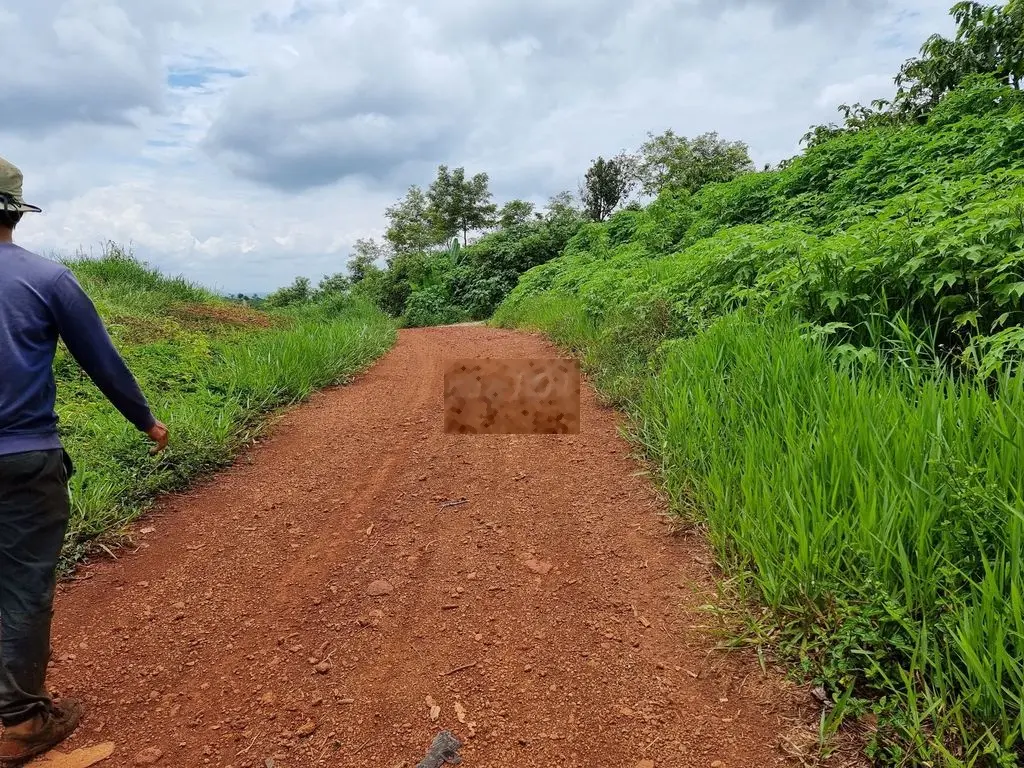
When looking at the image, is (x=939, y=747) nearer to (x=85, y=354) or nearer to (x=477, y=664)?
(x=477, y=664)

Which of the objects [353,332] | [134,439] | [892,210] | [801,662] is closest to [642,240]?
[353,332]

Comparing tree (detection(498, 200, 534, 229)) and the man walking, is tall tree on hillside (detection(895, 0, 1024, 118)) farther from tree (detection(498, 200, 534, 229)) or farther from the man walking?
tree (detection(498, 200, 534, 229))

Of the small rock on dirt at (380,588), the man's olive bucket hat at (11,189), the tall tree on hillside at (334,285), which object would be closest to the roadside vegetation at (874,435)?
the small rock on dirt at (380,588)

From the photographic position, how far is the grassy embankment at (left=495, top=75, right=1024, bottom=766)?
1.65 meters

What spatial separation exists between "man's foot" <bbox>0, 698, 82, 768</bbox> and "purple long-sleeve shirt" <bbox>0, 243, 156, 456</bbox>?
885 millimetres

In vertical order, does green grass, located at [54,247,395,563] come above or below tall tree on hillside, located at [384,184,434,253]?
below

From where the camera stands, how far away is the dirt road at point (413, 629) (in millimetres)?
1843

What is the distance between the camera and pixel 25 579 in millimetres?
1893

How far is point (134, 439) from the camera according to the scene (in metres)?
3.94

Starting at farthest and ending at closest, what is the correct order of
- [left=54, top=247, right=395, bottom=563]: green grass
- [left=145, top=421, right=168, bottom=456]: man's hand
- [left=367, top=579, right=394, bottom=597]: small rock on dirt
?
1. [left=54, top=247, right=395, bottom=563]: green grass
2. [left=367, top=579, right=394, bottom=597]: small rock on dirt
3. [left=145, top=421, right=168, bottom=456]: man's hand

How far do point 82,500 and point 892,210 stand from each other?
546cm

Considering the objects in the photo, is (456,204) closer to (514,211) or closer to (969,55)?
(514,211)

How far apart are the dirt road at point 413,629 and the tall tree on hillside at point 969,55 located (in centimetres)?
987

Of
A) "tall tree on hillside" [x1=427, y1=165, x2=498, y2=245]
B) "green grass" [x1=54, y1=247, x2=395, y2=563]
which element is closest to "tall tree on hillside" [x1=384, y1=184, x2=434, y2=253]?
"tall tree on hillside" [x1=427, y1=165, x2=498, y2=245]
